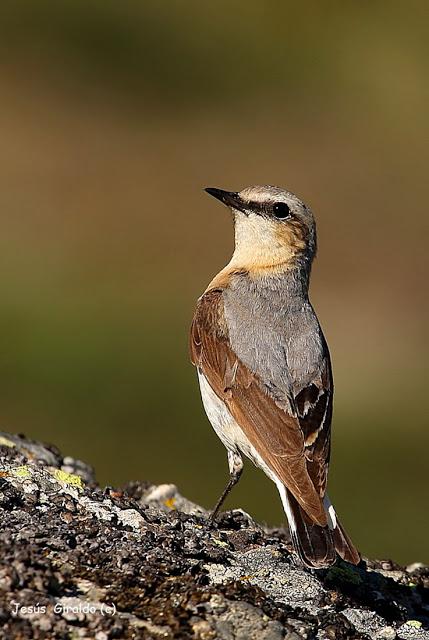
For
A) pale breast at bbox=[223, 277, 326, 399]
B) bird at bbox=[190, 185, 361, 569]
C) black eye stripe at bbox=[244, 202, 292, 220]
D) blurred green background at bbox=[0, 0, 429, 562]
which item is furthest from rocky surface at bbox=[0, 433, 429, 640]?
blurred green background at bbox=[0, 0, 429, 562]

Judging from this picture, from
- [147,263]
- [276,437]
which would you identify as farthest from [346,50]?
[276,437]

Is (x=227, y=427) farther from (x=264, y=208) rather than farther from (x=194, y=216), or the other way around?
(x=194, y=216)

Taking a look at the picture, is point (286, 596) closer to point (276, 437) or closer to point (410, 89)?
point (276, 437)

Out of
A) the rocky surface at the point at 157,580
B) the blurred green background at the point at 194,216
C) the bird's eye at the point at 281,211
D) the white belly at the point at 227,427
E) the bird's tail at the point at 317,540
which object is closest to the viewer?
the rocky surface at the point at 157,580

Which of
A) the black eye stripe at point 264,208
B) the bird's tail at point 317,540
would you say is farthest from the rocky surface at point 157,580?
the black eye stripe at point 264,208

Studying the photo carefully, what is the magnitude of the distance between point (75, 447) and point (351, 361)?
27.8 ft

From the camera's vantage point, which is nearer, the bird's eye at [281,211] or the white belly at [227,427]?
the white belly at [227,427]

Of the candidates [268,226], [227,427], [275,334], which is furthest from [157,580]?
[268,226]

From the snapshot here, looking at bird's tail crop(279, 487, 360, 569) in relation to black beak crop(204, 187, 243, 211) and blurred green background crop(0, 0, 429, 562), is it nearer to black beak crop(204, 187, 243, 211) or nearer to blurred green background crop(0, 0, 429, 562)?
black beak crop(204, 187, 243, 211)

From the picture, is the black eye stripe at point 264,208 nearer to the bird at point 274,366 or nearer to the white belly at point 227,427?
the bird at point 274,366

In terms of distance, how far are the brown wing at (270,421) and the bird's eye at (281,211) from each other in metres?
1.33

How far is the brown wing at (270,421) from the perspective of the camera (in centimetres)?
756

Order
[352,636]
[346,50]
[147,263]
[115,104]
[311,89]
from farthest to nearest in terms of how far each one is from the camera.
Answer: [346,50] < [311,89] < [115,104] < [147,263] < [352,636]

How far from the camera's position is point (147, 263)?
28203 mm
